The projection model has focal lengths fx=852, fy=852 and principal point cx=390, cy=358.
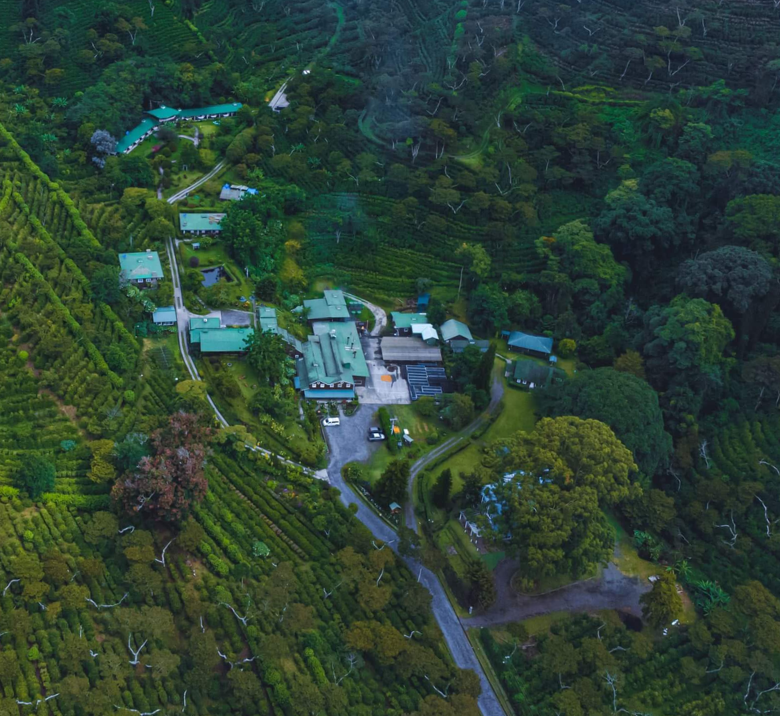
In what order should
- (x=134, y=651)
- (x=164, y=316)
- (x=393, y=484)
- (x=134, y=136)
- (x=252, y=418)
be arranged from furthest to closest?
1. (x=134, y=136)
2. (x=164, y=316)
3. (x=252, y=418)
4. (x=393, y=484)
5. (x=134, y=651)

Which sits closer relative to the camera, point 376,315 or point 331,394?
point 331,394

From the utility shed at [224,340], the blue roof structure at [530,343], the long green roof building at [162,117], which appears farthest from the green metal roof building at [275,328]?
the long green roof building at [162,117]

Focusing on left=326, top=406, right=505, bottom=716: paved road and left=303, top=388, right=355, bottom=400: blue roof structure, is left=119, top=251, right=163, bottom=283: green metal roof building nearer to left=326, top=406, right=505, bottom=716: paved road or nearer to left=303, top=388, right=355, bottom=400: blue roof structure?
left=303, top=388, right=355, bottom=400: blue roof structure

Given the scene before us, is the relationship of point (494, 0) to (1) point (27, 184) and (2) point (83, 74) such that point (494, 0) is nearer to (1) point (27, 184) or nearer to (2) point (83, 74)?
(2) point (83, 74)

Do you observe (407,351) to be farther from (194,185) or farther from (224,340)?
(194,185)

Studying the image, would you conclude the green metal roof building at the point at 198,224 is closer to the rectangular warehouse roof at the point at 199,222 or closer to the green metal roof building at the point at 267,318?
the rectangular warehouse roof at the point at 199,222

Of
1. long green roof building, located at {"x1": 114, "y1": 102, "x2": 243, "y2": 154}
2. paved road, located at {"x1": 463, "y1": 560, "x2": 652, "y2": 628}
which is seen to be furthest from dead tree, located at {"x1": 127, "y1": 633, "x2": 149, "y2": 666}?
long green roof building, located at {"x1": 114, "y1": 102, "x2": 243, "y2": 154}

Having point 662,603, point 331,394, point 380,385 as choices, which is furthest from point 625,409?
point 331,394
